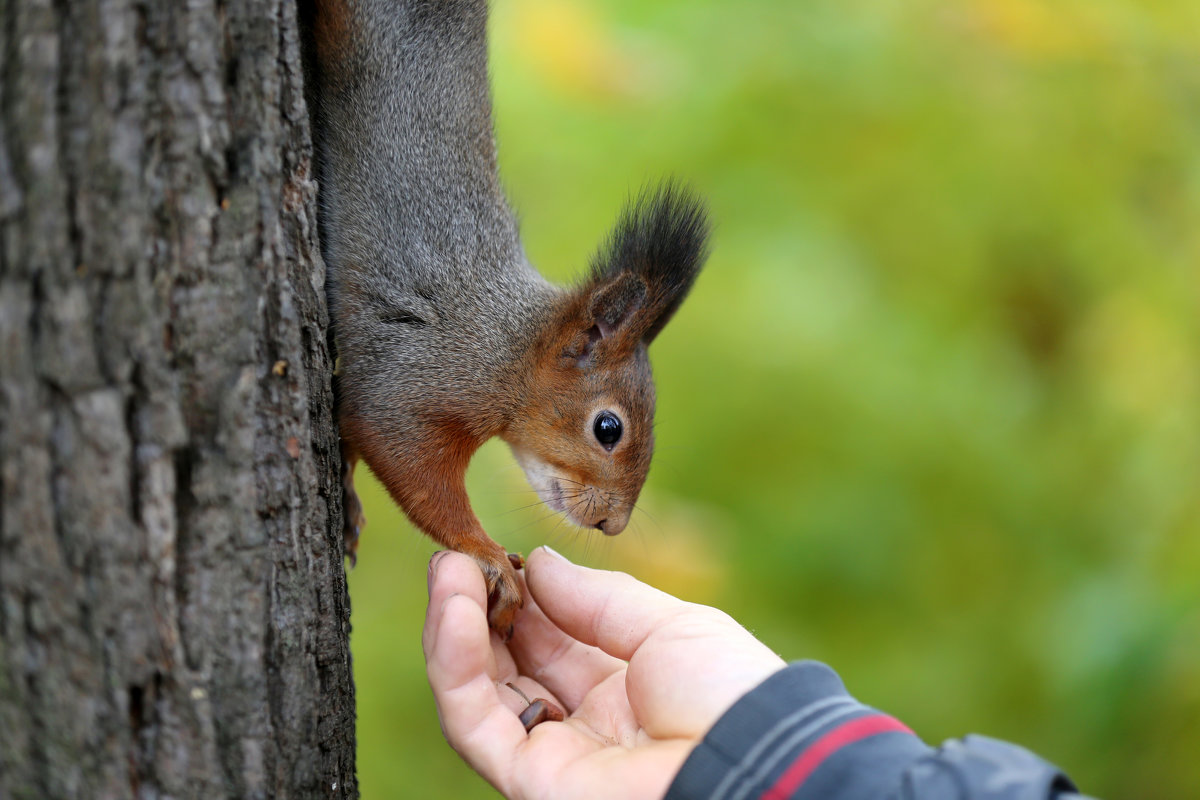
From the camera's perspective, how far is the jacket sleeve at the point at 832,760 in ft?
3.84

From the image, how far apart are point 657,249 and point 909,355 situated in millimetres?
2085

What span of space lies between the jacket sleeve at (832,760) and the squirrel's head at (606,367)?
908mm

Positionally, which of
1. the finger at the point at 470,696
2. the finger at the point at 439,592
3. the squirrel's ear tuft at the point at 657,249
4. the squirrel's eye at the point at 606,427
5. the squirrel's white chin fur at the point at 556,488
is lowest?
the finger at the point at 470,696

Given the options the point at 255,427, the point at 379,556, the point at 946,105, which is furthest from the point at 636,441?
the point at 946,105

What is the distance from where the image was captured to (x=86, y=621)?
1.06 metres

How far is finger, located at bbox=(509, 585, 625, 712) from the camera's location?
1731mm

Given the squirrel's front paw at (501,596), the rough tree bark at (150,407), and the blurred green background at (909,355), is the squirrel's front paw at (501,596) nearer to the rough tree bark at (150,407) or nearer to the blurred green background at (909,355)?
the rough tree bark at (150,407)

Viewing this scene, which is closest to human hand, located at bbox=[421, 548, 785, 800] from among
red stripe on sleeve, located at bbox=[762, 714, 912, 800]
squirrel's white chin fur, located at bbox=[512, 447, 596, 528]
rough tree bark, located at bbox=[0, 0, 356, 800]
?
red stripe on sleeve, located at bbox=[762, 714, 912, 800]

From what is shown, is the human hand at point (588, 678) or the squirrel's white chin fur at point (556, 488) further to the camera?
the squirrel's white chin fur at point (556, 488)

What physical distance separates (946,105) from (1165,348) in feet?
4.25

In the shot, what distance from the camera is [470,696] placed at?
1.50 metres

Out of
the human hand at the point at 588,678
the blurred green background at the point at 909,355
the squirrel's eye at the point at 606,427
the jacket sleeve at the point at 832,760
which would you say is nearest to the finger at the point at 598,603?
the human hand at the point at 588,678

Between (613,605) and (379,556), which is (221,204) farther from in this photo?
(379,556)

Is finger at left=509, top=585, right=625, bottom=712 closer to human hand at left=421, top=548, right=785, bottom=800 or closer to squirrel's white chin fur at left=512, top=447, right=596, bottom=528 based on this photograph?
human hand at left=421, top=548, right=785, bottom=800
